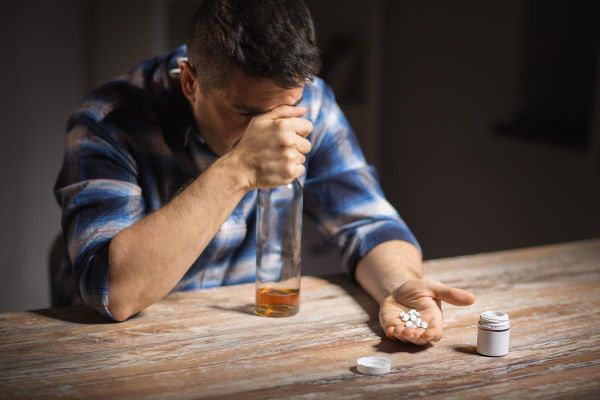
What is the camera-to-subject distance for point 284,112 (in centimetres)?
148

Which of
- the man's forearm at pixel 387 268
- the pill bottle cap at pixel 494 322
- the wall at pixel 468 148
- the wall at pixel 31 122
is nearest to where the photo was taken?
the pill bottle cap at pixel 494 322

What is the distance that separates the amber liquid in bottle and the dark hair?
1.30 ft

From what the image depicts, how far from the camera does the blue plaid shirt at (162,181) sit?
4.83ft

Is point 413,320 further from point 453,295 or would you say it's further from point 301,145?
point 301,145

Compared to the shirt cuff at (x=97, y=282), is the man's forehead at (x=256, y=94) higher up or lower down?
higher up

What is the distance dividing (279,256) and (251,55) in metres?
0.39

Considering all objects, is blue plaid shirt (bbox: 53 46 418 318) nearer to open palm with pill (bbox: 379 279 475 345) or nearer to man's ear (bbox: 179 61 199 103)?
man's ear (bbox: 179 61 199 103)

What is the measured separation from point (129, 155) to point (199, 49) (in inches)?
10.7

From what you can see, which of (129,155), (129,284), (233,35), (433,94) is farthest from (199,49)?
(433,94)

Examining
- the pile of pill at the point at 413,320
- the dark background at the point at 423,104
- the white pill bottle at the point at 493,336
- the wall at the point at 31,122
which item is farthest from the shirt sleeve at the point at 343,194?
the wall at the point at 31,122

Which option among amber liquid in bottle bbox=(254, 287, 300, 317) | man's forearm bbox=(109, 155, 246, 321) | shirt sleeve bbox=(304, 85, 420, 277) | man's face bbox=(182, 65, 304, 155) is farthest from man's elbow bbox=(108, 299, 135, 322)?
shirt sleeve bbox=(304, 85, 420, 277)

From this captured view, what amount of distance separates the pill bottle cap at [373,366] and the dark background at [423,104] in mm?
2062

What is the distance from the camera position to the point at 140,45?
2973 mm

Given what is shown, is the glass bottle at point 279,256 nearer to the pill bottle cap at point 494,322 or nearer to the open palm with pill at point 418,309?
the open palm with pill at point 418,309
